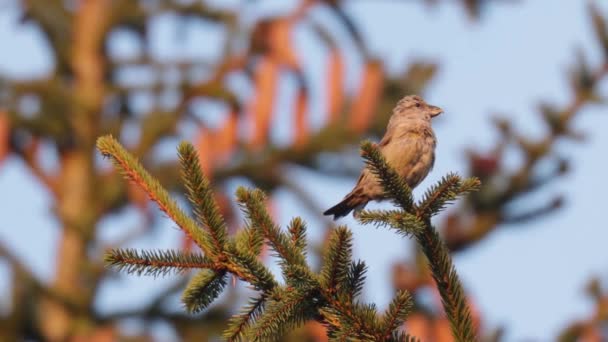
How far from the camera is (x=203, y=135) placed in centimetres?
867

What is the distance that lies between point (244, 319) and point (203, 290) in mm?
128

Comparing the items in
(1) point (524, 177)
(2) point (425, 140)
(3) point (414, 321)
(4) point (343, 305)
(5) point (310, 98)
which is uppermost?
(5) point (310, 98)

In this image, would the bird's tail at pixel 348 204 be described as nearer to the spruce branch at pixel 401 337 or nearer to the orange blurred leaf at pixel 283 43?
the spruce branch at pixel 401 337

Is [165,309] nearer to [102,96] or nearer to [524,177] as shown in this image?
[102,96]

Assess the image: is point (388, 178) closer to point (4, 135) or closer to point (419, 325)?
point (419, 325)

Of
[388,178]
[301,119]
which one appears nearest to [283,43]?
[301,119]

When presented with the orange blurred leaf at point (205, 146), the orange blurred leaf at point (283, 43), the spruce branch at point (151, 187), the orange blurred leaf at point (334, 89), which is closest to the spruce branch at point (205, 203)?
the spruce branch at point (151, 187)

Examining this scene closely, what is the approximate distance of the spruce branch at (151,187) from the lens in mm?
2590

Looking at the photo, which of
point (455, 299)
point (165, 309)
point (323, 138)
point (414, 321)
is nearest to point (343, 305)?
point (455, 299)

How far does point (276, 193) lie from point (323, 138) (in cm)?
84

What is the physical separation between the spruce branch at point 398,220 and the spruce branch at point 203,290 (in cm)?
45

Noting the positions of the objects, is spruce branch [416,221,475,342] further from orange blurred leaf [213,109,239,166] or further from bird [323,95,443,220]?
orange blurred leaf [213,109,239,166]

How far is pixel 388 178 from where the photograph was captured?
2789 mm

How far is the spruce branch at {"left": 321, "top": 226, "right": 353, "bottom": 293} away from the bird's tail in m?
1.85
